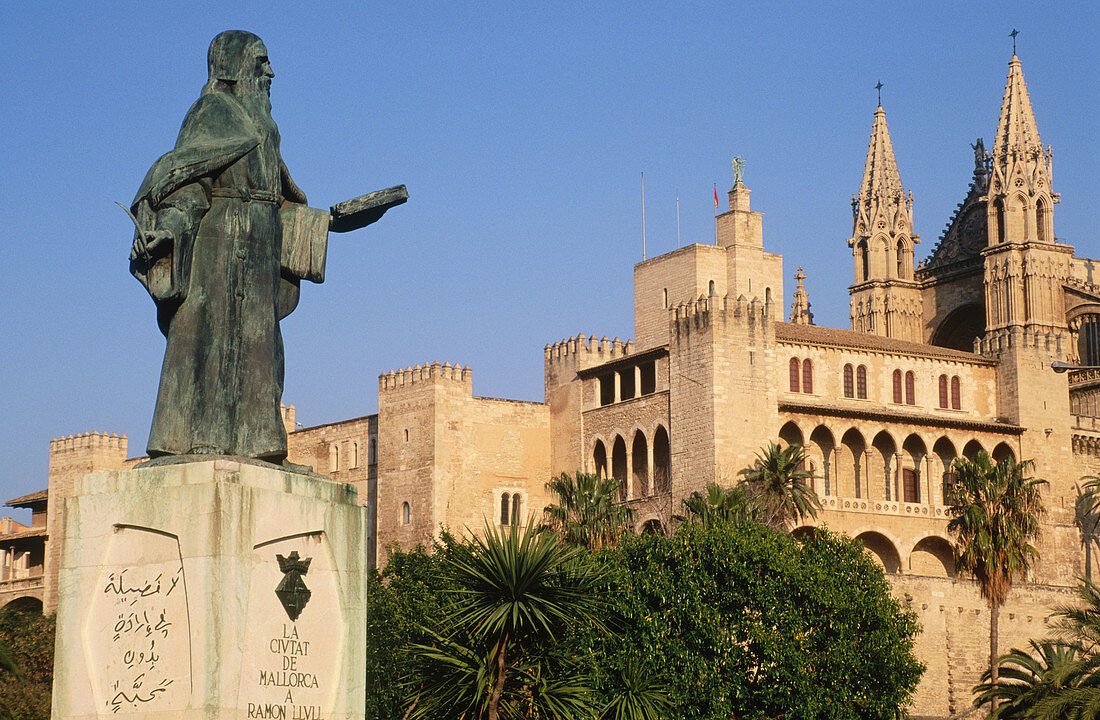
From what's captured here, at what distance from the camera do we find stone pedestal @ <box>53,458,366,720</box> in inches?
395

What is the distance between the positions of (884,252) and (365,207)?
79.0 metres

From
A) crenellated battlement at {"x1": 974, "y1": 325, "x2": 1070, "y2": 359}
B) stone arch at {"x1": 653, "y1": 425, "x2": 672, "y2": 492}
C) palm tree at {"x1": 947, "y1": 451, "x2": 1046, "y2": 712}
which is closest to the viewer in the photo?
palm tree at {"x1": 947, "y1": 451, "x2": 1046, "y2": 712}

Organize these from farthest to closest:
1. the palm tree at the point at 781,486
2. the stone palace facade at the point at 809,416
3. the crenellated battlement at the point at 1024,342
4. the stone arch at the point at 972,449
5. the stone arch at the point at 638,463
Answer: the crenellated battlement at the point at 1024,342, the stone arch at the point at 972,449, the stone arch at the point at 638,463, the stone palace facade at the point at 809,416, the palm tree at the point at 781,486

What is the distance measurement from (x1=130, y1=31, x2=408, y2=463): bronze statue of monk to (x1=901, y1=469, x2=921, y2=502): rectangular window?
200ft

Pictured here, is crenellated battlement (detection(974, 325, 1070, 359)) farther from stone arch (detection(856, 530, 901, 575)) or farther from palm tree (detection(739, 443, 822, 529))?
palm tree (detection(739, 443, 822, 529))

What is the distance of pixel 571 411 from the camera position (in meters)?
73.9

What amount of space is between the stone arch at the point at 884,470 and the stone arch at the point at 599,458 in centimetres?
1055

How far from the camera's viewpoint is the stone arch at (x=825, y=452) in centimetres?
6838

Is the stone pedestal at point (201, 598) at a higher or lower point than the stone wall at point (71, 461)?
lower

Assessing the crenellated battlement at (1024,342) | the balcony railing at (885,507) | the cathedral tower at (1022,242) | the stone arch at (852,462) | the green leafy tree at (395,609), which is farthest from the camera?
the cathedral tower at (1022,242)

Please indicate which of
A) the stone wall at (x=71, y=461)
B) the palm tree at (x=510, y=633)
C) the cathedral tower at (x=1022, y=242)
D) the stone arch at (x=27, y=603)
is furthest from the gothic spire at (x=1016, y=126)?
the palm tree at (x=510, y=633)

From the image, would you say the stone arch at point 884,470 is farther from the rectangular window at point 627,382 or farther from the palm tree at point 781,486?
the rectangular window at point 627,382

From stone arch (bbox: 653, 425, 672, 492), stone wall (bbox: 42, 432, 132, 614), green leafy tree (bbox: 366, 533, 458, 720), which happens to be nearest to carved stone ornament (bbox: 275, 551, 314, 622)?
green leafy tree (bbox: 366, 533, 458, 720)

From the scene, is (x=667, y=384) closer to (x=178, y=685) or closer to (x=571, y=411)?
(x=571, y=411)
